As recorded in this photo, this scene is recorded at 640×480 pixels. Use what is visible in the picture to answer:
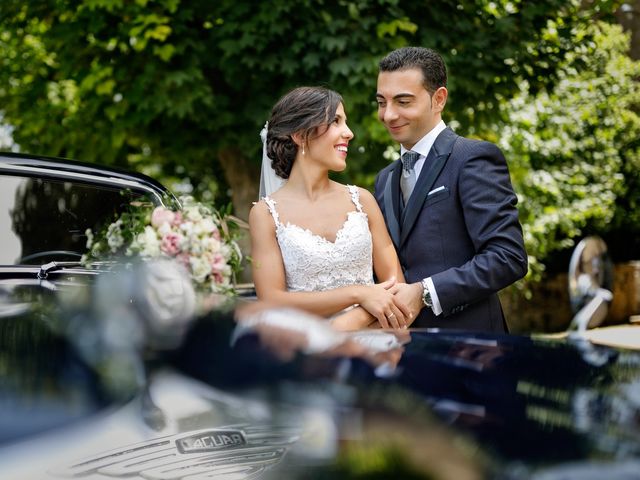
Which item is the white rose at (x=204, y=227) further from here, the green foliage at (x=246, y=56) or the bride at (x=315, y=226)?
the green foliage at (x=246, y=56)

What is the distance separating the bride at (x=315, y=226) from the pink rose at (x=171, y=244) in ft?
2.77

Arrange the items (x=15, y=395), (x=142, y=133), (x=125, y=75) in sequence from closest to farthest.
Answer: (x=15, y=395)
(x=125, y=75)
(x=142, y=133)

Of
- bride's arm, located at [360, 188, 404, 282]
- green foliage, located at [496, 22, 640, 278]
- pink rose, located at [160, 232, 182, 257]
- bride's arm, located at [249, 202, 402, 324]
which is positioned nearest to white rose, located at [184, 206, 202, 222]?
pink rose, located at [160, 232, 182, 257]

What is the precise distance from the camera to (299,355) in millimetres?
1566

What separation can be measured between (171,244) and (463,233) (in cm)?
124

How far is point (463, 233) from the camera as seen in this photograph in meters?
2.94

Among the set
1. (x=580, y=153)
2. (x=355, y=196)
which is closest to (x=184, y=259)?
(x=355, y=196)

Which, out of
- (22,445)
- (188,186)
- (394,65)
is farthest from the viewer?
(188,186)

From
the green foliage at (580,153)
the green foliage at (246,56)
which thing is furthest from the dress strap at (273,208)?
the green foliage at (580,153)

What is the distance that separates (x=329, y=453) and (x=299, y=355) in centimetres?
31

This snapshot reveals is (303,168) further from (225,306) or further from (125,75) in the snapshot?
(125,75)

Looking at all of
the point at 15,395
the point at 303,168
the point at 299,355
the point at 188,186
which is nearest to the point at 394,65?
the point at 303,168

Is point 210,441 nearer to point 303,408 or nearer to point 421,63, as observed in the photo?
point 303,408

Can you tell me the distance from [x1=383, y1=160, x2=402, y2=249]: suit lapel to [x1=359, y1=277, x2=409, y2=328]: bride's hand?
1.15ft
